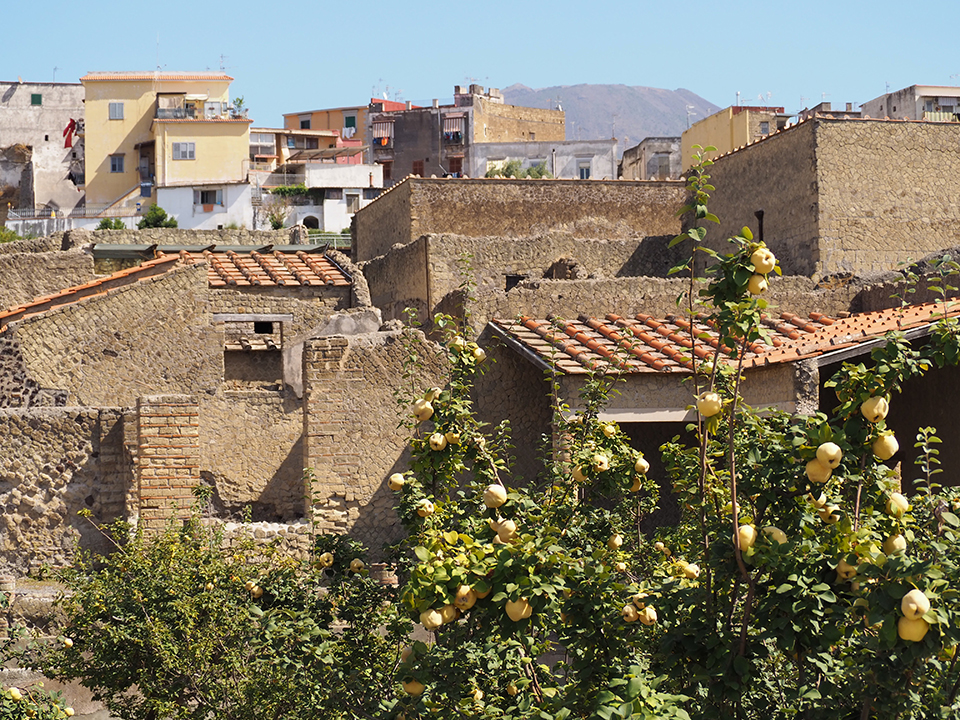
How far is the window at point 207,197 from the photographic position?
48.9 metres

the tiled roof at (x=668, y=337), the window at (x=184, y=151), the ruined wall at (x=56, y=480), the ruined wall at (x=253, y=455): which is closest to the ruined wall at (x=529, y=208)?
the tiled roof at (x=668, y=337)

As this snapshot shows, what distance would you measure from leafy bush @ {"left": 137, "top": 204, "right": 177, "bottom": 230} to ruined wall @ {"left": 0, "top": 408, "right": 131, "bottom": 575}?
3393cm

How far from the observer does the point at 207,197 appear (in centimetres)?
4931

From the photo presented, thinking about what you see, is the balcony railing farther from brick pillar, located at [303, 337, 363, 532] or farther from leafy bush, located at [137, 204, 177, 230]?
brick pillar, located at [303, 337, 363, 532]

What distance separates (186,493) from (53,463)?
1.30 meters

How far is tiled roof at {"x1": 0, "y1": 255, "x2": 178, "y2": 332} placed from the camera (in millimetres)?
13469

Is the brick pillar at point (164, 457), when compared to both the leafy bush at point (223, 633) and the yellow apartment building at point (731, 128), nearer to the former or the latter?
the leafy bush at point (223, 633)

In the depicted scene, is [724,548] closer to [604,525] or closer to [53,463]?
[604,525]

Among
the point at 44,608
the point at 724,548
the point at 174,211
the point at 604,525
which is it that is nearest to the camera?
the point at 724,548

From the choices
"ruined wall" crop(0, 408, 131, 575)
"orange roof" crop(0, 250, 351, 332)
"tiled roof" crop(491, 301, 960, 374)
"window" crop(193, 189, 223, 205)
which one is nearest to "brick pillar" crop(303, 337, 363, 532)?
"ruined wall" crop(0, 408, 131, 575)

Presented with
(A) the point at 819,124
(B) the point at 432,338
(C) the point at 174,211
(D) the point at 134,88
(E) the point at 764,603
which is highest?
(D) the point at 134,88

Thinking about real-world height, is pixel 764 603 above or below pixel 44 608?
above

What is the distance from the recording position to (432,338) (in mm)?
14102

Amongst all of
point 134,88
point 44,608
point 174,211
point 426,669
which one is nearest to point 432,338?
point 44,608
